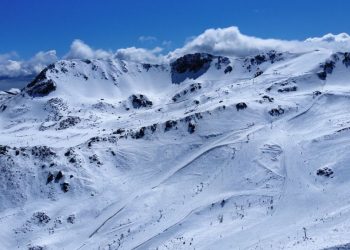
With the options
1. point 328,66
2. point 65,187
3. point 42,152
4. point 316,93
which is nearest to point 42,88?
point 42,152

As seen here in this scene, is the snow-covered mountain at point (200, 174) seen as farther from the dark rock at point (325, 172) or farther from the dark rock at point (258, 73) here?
the dark rock at point (258, 73)

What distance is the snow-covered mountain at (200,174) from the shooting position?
140 feet

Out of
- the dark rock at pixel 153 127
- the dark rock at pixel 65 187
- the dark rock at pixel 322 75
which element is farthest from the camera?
the dark rock at pixel 322 75

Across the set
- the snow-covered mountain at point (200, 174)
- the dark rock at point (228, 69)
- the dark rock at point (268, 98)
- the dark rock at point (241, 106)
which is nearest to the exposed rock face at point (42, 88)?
the snow-covered mountain at point (200, 174)

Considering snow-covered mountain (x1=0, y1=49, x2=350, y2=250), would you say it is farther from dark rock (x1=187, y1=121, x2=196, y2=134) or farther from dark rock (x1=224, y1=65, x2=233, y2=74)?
dark rock (x1=224, y1=65, x2=233, y2=74)

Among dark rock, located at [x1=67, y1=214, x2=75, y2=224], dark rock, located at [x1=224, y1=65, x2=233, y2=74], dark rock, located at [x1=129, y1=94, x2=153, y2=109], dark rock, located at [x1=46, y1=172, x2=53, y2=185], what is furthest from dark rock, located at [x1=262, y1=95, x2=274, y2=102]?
dark rock, located at [x1=67, y1=214, x2=75, y2=224]

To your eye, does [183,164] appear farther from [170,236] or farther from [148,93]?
[148,93]

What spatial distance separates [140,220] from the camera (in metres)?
47.9

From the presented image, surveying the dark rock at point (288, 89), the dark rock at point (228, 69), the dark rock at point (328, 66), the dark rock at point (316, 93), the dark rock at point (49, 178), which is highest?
the dark rock at point (228, 69)

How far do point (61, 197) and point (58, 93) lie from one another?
62389 mm

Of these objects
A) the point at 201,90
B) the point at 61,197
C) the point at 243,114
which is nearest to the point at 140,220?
the point at 61,197

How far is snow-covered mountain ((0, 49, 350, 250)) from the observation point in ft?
140

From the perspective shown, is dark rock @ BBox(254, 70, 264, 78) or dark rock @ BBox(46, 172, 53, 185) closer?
dark rock @ BBox(46, 172, 53, 185)

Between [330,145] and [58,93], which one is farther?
[58,93]
